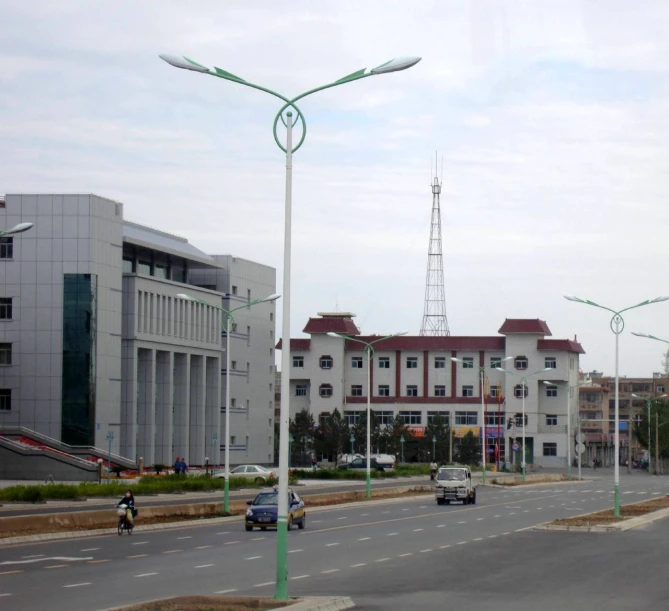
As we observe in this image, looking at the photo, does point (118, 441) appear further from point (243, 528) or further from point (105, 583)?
point (105, 583)

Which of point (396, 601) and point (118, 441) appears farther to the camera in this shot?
point (118, 441)

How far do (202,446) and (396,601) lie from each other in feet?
293

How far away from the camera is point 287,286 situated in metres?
18.9

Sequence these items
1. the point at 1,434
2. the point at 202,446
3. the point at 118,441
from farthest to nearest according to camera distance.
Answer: the point at 202,446
the point at 118,441
the point at 1,434

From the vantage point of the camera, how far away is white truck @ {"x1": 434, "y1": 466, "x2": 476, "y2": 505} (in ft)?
184

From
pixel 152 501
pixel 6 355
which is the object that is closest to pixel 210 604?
pixel 152 501

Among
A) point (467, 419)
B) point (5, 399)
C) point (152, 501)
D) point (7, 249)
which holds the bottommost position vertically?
point (152, 501)

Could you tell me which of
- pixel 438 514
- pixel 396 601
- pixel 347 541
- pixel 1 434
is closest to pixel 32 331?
pixel 1 434

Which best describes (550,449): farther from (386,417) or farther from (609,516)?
(609,516)

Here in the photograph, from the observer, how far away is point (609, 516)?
143ft

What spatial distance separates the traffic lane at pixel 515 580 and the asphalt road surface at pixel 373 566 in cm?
2

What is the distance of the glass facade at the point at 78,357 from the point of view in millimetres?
88062

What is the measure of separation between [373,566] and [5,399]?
68.9 m

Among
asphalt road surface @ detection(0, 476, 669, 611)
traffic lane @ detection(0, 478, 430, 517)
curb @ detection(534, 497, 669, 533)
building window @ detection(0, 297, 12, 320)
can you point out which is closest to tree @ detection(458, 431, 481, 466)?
traffic lane @ detection(0, 478, 430, 517)
